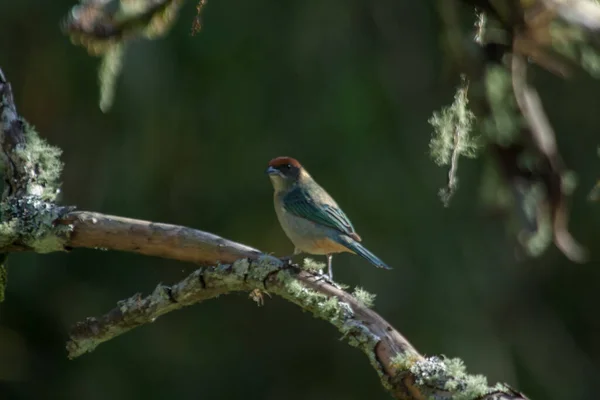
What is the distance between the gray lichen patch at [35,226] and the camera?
11.2 ft

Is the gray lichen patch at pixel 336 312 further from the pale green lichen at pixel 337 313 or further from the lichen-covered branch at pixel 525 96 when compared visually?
the lichen-covered branch at pixel 525 96

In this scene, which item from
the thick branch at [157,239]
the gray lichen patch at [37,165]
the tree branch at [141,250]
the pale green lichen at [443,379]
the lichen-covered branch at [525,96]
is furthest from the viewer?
the gray lichen patch at [37,165]

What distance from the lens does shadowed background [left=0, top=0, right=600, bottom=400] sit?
7625 mm

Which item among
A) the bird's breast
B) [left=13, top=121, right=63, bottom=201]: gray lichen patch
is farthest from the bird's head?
[left=13, top=121, right=63, bottom=201]: gray lichen patch

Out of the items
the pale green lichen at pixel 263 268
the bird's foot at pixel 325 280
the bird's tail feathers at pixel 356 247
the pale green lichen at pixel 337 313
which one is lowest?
the pale green lichen at pixel 337 313

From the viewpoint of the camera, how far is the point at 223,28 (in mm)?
7555

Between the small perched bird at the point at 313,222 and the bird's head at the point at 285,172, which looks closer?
the small perched bird at the point at 313,222

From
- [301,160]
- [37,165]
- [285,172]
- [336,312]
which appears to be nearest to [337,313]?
[336,312]

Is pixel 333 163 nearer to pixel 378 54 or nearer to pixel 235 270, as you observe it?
pixel 378 54

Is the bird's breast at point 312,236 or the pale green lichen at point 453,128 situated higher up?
the bird's breast at point 312,236

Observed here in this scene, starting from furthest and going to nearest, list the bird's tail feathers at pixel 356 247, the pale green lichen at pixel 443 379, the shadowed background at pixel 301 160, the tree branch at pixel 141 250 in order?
the shadowed background at pixel 301 160 < the bird's tail feathers at pixel 356 247 < the tree branch at pixel 141 250 < the pale green lichen at pixel 443 379

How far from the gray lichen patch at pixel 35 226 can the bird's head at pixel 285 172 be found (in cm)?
181

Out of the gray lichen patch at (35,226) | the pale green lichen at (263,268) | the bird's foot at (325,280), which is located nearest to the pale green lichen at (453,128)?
the bird's foot at (325,280)

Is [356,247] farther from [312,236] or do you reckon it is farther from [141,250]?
[141,250]
